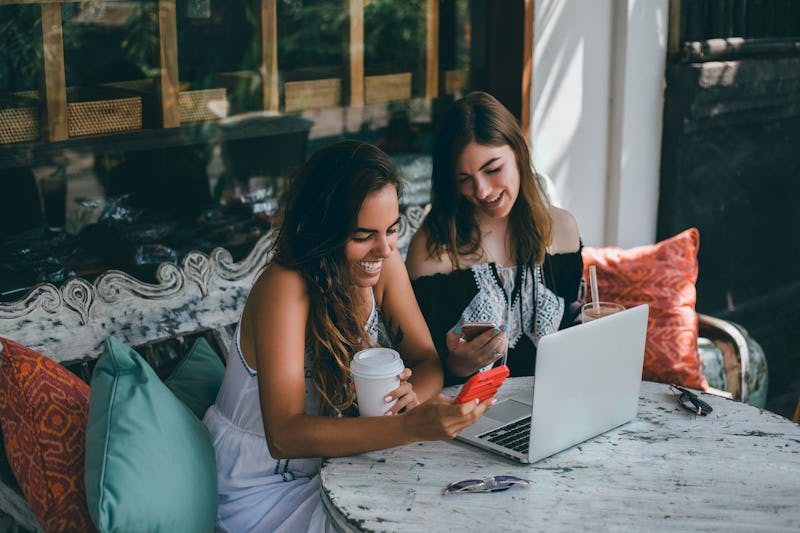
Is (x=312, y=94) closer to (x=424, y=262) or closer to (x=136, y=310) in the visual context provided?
(x=424, y=262)

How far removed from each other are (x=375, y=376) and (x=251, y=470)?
20.2 inches

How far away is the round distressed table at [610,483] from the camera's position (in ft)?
5.47

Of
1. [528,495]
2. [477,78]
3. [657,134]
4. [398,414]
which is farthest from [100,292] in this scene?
[657,134]

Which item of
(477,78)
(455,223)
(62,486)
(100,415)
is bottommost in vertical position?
(62,486)

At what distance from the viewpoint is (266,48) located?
3.19 m

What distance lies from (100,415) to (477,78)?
2.31 meters

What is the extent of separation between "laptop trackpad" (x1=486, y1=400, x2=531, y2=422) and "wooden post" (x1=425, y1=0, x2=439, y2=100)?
1.79 metres

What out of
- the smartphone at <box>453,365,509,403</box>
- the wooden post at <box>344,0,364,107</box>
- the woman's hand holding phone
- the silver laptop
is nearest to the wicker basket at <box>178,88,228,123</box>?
the wooden post at <box>344,0,364,107</box>

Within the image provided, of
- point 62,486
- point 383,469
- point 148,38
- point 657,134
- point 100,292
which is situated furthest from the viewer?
point 657,134

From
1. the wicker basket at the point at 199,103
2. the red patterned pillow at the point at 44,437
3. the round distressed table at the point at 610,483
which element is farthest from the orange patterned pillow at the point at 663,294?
the red patterned pillow at the point at 44,437

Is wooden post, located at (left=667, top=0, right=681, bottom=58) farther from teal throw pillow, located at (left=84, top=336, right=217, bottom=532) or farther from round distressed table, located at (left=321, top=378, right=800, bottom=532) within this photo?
teal throw pillow, located at (left=84, top=336, right=217, bottom=532)

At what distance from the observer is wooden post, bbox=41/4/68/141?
8.80 ft

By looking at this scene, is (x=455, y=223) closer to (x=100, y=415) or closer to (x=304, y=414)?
(x=304, y=414)

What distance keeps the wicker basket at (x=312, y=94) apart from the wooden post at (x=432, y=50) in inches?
17.0
